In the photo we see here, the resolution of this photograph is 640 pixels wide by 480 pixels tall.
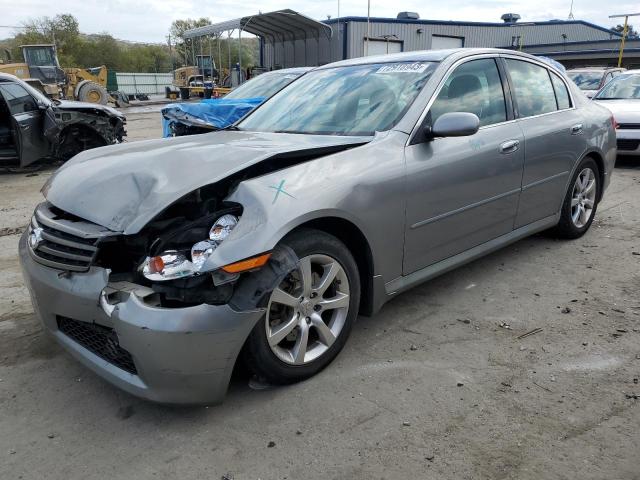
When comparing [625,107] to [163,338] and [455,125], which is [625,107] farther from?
[163,338]

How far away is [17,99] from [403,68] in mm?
7593

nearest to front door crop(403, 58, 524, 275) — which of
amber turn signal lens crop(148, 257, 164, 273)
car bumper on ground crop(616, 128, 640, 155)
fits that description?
amber turn signal lens crop(148, 257, 164, 273)

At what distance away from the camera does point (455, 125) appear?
10.1ft

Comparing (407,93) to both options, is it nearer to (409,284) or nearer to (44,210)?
(409,284)

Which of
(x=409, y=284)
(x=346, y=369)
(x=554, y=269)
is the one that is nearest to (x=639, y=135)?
(x=554, y=269)

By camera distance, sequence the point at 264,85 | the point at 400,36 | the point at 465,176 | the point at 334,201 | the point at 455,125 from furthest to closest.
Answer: the point at 400,36, the point at 264,85, the point at 465,176, the point at 455,125, the point at 334,201

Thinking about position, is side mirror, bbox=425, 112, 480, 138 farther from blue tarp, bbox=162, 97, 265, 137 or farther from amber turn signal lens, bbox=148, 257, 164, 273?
blue tarp, bbox=162, 97, 265, 137

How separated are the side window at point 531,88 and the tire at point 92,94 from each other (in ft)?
76.6

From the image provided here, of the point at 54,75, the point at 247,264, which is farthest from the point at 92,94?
the point at 247,264

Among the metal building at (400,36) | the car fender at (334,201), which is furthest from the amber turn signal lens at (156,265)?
the metal building at (400,36)

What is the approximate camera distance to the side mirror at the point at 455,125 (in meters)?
3.08

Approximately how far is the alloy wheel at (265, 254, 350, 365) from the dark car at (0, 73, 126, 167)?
303 inches

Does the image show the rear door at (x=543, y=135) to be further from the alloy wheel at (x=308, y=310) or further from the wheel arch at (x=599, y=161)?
the alloy wheel at (x=308, y=310)

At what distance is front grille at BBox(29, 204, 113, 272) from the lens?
246 centimetres
